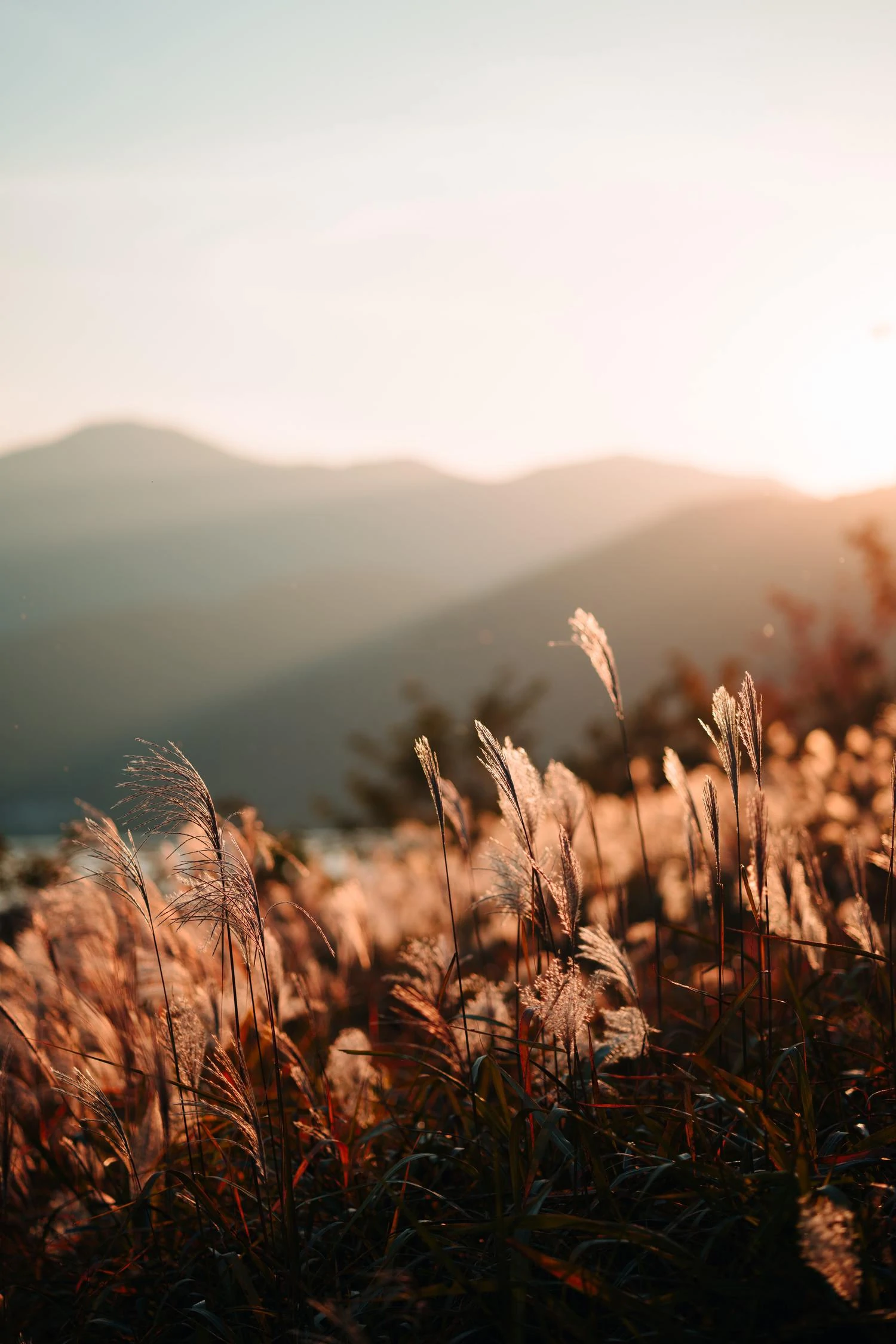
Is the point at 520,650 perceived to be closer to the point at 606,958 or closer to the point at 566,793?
the point at 566,793

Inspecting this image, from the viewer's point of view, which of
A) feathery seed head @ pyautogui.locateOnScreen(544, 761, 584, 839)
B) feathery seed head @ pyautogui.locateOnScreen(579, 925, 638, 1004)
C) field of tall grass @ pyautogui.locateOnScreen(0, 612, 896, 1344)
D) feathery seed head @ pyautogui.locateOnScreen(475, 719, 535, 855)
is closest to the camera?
field of tall grass @ pyautogui.locateOnScreen(0, 612, 896, 1344)

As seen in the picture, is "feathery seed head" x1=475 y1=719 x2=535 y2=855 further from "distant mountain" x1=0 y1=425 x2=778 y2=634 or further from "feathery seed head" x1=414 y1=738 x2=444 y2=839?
"distant mountain" x1=0 y1=425 x2=778 y2=634

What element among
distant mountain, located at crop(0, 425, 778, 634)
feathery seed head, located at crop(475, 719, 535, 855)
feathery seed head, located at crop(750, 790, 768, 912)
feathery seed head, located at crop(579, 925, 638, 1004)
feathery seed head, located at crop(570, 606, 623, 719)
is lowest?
feathery seed head, located at crop(579, 925, 638, 1004)

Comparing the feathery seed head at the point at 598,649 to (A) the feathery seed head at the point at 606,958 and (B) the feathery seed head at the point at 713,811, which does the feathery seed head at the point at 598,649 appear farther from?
(A) the feathery seed head at the point at 606,958

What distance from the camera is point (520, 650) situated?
89250mm

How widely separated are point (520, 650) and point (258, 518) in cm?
3237

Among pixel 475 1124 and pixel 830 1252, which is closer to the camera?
pixel 830 1252

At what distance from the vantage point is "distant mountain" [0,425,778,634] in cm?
626

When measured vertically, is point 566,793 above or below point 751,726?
below

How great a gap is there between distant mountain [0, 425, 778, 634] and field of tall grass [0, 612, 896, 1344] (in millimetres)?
1973

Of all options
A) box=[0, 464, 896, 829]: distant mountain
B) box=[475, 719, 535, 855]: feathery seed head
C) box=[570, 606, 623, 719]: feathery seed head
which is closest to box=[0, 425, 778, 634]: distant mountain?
box=[570, 606, 623, 719]: feathery seed head

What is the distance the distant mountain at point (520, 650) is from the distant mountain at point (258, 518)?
3076mm

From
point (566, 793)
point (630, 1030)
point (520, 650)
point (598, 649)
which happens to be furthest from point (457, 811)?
point (520, 650)

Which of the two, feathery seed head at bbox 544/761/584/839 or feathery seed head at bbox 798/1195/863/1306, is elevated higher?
feathery seed head at bbox 544/761/584/839
